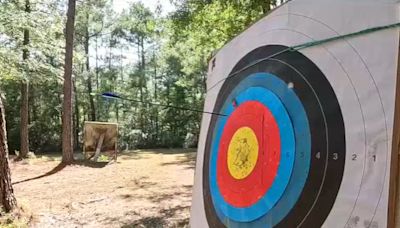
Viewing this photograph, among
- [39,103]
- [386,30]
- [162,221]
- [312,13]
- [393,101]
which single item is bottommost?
[162,221]

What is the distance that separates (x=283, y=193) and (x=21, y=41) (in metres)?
11.2

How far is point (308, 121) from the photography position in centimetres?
148

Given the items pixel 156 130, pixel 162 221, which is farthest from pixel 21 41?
pixel 156 130

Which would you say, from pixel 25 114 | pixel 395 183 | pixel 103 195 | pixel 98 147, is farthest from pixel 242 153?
pixel 25 114

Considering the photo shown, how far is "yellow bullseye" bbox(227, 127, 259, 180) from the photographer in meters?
1.86

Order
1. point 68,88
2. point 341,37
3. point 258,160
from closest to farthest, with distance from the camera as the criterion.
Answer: point 341,37 → point 258,160 → point 68,88

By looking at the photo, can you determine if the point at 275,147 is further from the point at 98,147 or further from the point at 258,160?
the point at 98,147

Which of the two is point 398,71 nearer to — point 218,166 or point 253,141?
point 253,141

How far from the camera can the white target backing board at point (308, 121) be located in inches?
46.8

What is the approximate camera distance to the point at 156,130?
90.9 feet

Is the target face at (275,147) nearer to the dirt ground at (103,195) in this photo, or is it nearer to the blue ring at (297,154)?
the blue ring at (297,154)

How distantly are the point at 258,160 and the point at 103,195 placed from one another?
513 cm

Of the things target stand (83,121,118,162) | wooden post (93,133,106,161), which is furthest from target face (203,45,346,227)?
target stand (83,121,118,162)

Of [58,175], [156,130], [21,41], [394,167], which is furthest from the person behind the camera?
[156,130]
